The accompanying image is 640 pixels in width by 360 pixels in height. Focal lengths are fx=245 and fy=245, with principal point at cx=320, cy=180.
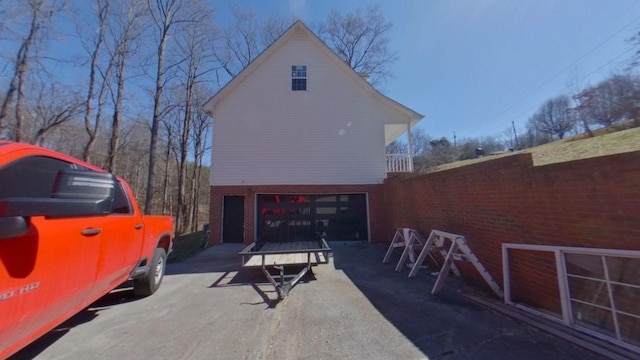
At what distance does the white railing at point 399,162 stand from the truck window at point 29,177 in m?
11.0

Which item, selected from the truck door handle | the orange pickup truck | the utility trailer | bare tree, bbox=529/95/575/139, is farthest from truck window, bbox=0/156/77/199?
bare tree, bbox=529/95/575/139

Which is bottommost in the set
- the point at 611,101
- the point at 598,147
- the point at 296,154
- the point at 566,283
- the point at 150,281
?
the point at 150,281

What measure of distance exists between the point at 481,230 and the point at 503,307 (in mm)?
1445

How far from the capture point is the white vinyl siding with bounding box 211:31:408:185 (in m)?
10.5

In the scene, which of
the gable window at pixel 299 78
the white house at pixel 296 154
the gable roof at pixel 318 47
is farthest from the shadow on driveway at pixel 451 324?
the gable window at pixel 299 78

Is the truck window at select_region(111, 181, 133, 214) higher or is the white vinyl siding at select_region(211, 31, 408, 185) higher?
the white vinyl siding at select_region(211, 31, 408, 185)

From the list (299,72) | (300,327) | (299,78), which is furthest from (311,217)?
(300,327)

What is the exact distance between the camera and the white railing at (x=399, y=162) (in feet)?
38.1

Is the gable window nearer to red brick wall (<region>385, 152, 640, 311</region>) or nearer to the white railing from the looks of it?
the white railing

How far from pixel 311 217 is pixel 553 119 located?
37.3 m

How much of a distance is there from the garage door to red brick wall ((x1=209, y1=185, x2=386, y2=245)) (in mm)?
260

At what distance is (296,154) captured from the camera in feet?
34.7

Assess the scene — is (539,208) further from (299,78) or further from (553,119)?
(553,119)

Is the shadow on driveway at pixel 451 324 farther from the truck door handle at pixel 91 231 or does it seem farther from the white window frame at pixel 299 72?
the white window frame at pixel 299 72
